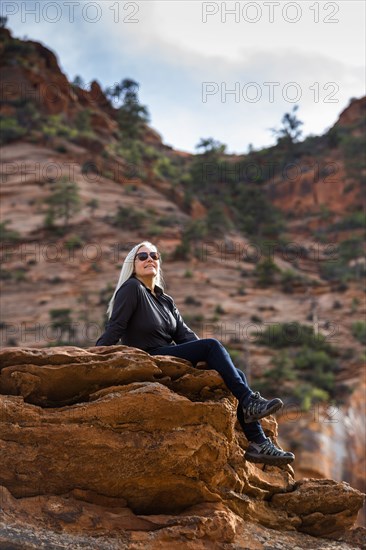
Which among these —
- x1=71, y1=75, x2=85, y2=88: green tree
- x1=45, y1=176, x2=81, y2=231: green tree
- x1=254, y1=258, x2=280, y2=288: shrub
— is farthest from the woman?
x1=71, y1=75, x2=85, y2=88: green tree

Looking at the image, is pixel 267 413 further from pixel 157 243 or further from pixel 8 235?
pixel 8 235

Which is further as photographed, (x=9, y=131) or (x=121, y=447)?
(x=9, y=131)

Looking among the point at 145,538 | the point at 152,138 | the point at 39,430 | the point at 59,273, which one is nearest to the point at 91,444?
the point at 39,430

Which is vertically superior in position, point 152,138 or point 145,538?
point 152,138

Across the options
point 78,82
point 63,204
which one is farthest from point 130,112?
point 63,204

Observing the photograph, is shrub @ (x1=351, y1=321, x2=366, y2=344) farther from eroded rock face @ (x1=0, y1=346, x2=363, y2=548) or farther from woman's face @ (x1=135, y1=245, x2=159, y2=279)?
woman's face @ (x1=135, y1=245, x2=159, y2=279)

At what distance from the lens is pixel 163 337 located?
224 inches

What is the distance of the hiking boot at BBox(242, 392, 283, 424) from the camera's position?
500cm

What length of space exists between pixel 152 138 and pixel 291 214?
21.5m

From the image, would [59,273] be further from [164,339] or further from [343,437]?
[164,339]

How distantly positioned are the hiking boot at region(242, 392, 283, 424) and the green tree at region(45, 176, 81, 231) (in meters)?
31.9

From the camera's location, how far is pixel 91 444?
5.04 metres

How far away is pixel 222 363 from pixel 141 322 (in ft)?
2.39

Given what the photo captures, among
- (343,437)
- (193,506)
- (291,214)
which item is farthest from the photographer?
(291,214)
